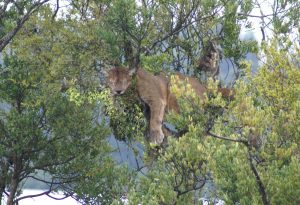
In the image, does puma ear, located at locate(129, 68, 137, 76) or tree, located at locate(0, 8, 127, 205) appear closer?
puma ear, located at locate(129, 68, 137, 76)

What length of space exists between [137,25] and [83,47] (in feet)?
9.81

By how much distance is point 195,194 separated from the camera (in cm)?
1312

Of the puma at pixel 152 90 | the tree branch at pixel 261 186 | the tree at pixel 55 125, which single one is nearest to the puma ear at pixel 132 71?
the puma at pixel 152 90

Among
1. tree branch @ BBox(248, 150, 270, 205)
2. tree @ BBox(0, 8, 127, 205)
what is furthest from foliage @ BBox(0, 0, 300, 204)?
tree branch @ BBox(248, 150, 270, 205)

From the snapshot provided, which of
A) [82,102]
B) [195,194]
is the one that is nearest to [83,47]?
[82,102]

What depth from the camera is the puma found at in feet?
50.0

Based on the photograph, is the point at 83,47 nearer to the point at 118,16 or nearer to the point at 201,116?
the point at 118,16

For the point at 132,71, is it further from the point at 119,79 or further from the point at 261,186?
the point at 261,186

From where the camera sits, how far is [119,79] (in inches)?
597

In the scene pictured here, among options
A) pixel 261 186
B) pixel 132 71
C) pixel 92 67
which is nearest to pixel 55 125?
pixel 92 67

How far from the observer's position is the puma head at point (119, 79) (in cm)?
1516

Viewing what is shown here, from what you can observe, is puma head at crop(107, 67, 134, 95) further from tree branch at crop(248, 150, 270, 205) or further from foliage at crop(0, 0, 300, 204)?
tree branch at crop(248, 150, 270, 205)

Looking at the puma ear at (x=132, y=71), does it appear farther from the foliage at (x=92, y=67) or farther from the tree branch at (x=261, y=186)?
the tree branch at (x=261, y=186)

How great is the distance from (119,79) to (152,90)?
2.81ft
